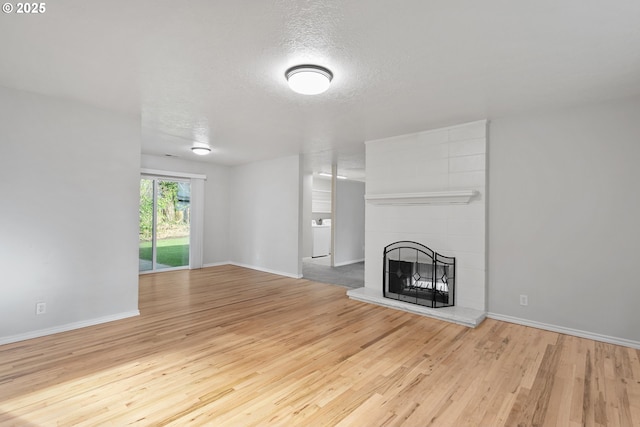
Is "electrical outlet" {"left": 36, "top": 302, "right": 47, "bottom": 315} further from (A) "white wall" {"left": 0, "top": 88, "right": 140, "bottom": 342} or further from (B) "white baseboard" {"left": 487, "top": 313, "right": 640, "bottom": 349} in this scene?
(B) "white baseboard" {"left": 487, "top": 313, "right": 640, "bottom": 349}

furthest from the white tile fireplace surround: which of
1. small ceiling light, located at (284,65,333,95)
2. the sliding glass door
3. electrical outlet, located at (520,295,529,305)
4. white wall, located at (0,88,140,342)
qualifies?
the sliding glass door

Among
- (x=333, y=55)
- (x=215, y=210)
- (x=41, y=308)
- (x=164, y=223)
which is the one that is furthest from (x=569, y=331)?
(x=164, y=223)

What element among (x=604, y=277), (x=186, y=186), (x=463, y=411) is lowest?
(x=463, y=411)

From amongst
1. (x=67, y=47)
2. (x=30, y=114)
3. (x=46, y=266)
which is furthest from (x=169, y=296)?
(x=67, y=47)

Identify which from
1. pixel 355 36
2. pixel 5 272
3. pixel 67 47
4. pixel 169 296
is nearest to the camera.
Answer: pixel 355 36

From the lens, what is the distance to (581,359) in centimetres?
274

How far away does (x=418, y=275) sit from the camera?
436 centimetres

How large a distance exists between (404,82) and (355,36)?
895 millimetres

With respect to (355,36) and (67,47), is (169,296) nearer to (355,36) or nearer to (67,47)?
(67,47)

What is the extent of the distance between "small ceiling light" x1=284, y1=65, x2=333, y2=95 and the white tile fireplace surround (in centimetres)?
229

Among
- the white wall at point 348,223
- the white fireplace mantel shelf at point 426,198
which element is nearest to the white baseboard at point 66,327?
the white fireplace mantel shelf at point 426,198

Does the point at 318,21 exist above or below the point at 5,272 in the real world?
above

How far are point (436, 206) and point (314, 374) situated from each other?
2.81m

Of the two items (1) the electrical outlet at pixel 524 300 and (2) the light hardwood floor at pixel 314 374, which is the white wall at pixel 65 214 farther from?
(1) the electrical outlet at pixel 524 300
